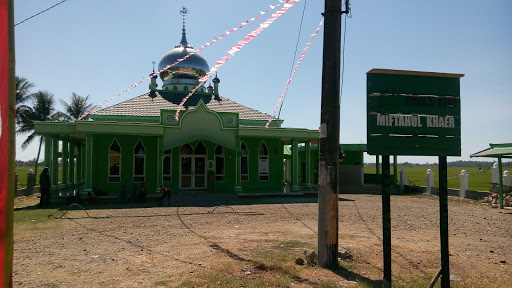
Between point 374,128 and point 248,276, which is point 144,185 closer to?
point 248,276

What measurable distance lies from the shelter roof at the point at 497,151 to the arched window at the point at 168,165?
1471cm

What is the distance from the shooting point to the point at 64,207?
1598 centimetres

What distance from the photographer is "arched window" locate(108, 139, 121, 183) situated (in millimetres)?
19578

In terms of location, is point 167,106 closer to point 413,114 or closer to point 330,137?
point 330,137

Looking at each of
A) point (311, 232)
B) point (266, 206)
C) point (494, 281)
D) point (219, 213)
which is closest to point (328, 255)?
point (494, 281)

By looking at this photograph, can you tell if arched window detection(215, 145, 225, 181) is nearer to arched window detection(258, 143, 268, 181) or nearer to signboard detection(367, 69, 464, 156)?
arched window detection(258, 143, 268, 181)

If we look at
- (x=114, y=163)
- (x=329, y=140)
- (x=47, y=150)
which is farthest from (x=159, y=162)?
(x=329, y=140)

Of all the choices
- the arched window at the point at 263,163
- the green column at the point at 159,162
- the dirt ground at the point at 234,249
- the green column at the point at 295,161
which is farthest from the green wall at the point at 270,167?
the dirt ground at the point at 234,249

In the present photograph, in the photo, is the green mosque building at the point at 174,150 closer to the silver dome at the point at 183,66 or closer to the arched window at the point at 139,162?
the arched window at the point at 139,162

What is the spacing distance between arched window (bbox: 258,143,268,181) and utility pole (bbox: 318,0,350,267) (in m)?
15.1

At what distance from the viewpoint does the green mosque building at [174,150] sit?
18719 mm

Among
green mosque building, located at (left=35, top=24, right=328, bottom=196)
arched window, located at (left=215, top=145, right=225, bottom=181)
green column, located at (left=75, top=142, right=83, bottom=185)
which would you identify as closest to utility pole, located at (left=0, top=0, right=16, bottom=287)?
green mosque building, located at (left=35, top=24, right=328, bottom=196)

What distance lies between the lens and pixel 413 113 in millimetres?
5512

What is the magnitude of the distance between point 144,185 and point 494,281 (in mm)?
16030
